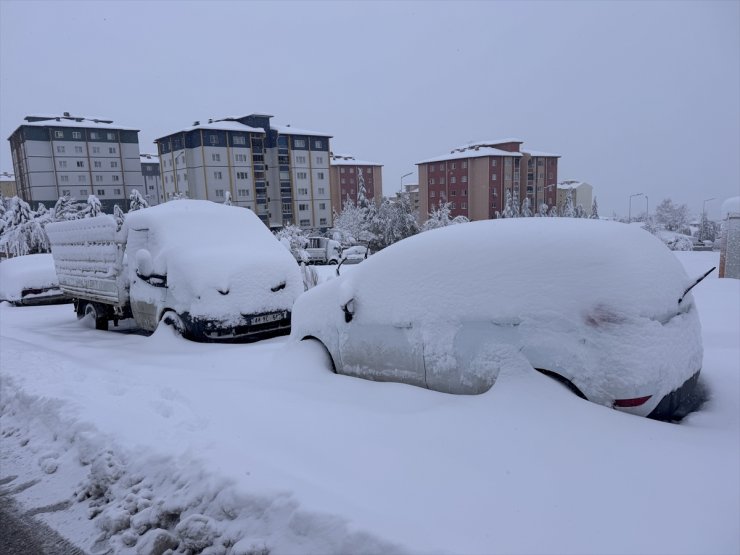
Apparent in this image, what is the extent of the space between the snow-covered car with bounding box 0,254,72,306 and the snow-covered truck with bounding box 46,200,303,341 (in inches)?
234

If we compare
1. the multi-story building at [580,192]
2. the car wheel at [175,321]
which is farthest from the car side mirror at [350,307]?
the multi-story building at [580,192]

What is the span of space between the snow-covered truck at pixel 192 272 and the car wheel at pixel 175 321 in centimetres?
2

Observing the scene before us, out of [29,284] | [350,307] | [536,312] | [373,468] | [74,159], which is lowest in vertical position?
[29,284]

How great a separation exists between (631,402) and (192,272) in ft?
18.9

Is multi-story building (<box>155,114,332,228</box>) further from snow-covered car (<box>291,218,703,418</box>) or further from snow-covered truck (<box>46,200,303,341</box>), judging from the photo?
snow-covered car (<box>291,218,703,418</box>)

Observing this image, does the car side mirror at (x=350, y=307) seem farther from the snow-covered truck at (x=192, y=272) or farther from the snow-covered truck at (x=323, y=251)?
the snow-covered truck at (x=323, y=251)

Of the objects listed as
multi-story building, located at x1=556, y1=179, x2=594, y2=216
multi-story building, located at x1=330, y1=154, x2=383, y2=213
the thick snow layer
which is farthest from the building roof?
the thick snow layer

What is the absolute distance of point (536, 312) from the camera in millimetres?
3346

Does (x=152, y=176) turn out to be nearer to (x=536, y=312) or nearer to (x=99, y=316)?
(x=99, y=316)

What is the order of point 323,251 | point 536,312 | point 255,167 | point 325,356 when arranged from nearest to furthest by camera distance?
point 536,312
point 325,356
point 323,251
point 255,167

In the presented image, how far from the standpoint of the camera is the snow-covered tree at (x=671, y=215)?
8050 centimetres

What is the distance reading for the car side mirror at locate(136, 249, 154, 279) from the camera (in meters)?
7.50

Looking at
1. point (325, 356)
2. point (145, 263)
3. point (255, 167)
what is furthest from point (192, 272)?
point (255, 167)

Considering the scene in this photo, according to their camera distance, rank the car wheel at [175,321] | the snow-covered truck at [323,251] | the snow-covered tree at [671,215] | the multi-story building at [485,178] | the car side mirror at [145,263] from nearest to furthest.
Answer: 1. the car wheel at [175,321]
2. the car side mirror at [145,263]
3. the snow-covered truck at [323,251]
4. the multi-story building at [485,178]
5. the snow-covered tree at [671,215]
